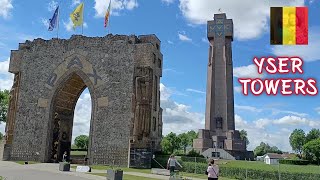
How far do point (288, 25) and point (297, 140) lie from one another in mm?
103890

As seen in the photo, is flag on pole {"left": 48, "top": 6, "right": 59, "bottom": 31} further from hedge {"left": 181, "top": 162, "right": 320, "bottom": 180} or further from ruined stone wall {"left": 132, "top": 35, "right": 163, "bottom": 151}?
hedge {"left": 181, "top": 162, "right": 320, "bottom": 180}

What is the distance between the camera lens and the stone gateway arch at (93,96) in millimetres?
31219

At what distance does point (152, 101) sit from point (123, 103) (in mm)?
2653

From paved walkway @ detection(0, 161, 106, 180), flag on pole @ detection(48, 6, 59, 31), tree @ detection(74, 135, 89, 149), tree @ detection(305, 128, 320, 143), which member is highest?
flag on pole @ detection(48, 6, 59, 31)

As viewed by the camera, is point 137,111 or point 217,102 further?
point 217,102

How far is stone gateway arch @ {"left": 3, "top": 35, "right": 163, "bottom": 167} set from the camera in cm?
3122

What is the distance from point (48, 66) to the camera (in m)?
34.9

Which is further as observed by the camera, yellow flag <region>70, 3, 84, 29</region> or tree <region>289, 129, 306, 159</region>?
tree <region>289, 129, 306, 159</region>

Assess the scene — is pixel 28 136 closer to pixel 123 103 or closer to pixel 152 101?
pixel 123 103

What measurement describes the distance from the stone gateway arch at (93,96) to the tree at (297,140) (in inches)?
3437

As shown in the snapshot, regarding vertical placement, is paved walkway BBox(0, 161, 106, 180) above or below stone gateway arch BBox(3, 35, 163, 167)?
below

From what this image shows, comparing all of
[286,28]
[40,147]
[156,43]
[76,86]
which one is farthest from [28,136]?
[286,28]

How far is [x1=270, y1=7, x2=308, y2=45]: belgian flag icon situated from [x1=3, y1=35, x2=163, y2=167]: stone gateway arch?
55.0 ft

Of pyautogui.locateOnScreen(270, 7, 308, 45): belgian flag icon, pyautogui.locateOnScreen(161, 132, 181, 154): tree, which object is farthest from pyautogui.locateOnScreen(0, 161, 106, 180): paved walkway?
pyautogui.locateOnScreen(161, 132, 181, 154): tree
